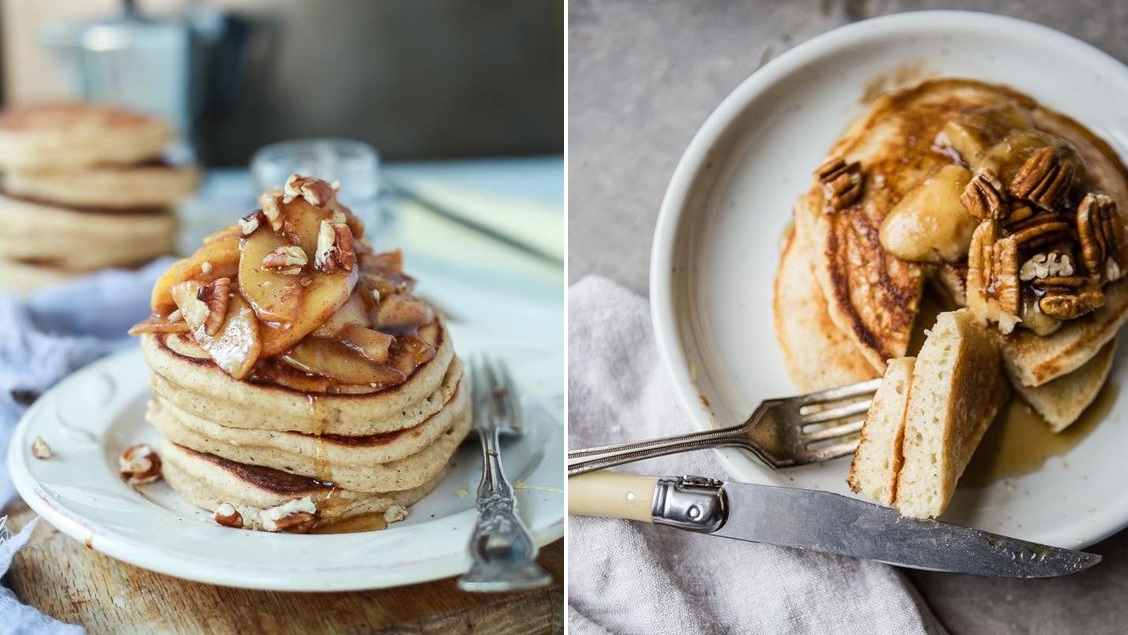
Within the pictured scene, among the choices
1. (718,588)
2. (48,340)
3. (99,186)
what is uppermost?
(99,186)

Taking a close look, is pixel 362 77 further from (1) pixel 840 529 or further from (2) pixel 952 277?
(1) pixel 840 529

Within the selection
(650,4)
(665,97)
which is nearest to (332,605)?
(665,97)

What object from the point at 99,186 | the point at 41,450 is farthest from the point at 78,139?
the point at 41,450

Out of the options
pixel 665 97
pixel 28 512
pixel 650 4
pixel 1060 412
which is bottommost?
pixel 28 512

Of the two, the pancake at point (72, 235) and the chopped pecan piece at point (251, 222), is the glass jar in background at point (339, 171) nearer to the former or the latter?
the pancake at point (72, 235)

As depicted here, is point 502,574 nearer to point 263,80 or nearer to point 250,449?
point 250,449
